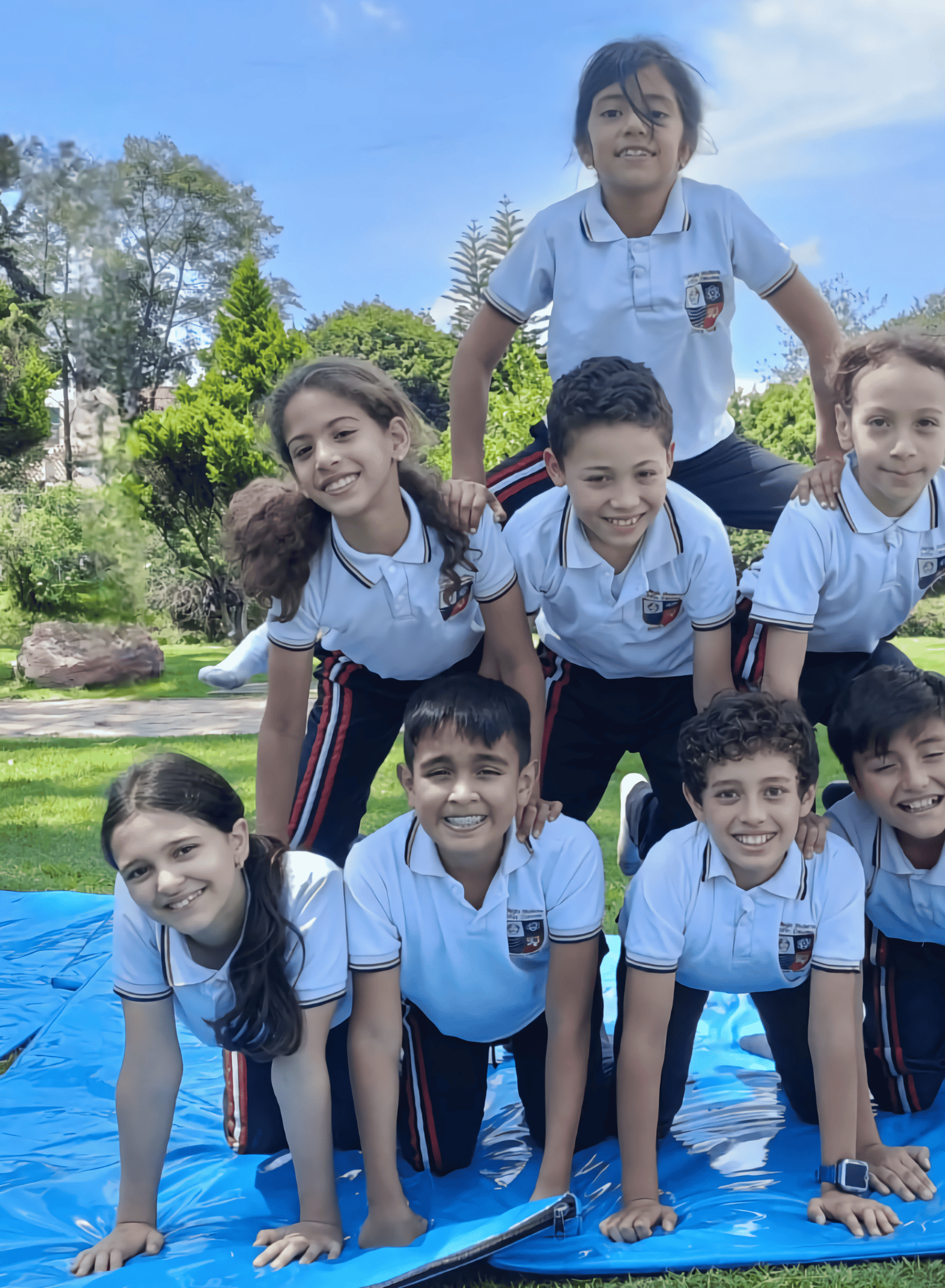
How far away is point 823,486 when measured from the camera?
274 centimetres

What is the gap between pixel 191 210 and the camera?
2678 cm

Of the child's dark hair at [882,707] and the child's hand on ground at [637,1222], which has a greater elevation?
the child's dark hair at [882,707]

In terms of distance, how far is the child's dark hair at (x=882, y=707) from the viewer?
8.20 ft

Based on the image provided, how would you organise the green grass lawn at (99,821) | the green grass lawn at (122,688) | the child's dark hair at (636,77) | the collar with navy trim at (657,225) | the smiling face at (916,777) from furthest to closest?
the green grass lawn at (122,688)
the collar with navy trim at (657,225)
the child's dark hair at (636,77)
the smiling face at (916,777)
the green grass lawn at (99,821)

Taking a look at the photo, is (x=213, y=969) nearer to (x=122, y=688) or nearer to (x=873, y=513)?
(x=873, y=513)

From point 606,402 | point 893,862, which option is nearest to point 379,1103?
point 893,862

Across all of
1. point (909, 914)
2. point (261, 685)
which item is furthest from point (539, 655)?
point (261, 685)

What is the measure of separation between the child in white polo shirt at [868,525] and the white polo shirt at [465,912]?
27.1 inches

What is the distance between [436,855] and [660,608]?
86 cm

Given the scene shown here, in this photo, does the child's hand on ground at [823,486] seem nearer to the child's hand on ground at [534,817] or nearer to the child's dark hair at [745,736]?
the child's dark hair at [745,736]

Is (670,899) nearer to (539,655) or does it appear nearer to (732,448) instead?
(539,655)

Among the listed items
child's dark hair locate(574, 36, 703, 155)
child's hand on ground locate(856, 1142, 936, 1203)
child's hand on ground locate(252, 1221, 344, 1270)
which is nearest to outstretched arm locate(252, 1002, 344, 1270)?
child's hand on ground locate(252, 1221, 344, 1270)

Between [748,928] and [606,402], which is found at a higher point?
[606,402]

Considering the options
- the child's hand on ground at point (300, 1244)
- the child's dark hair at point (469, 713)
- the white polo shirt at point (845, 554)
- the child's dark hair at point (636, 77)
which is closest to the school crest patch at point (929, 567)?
the white polo shirt at point (845, 554)
